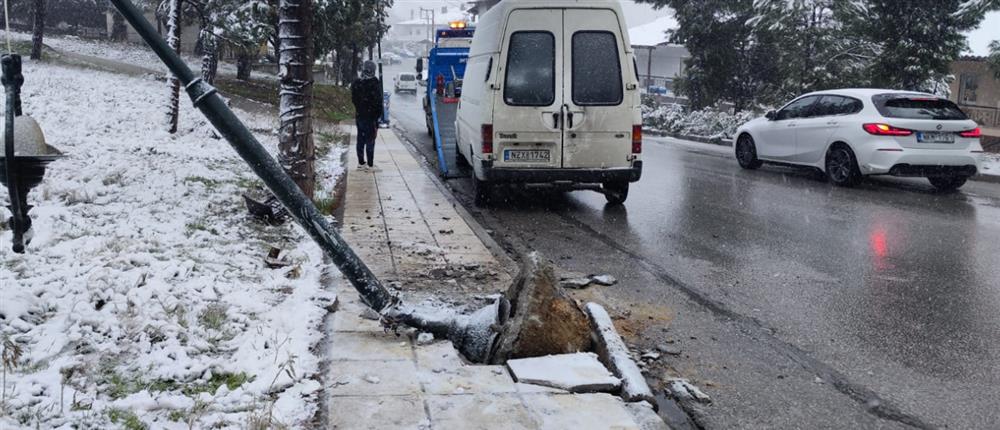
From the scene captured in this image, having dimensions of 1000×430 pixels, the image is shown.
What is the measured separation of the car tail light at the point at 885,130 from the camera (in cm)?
1148

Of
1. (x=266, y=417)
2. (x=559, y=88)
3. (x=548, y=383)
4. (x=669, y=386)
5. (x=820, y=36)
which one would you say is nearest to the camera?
(x=266, y=417)

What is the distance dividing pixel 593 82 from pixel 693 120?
17.3 meters

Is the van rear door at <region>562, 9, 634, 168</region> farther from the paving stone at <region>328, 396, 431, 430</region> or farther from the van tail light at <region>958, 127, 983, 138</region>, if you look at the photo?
the paving stone at <region>328, 396, 431, 430</region>

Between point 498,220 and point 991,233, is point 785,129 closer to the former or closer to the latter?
point 991,233

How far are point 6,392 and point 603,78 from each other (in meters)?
7.47

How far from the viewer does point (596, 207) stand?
415 inches

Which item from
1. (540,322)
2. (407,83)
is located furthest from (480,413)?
(407,83)

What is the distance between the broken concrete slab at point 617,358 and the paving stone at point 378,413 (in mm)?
1078

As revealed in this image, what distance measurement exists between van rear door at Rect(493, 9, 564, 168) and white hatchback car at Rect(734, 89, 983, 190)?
5.40 m

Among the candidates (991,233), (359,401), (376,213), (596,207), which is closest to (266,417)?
(359,401)

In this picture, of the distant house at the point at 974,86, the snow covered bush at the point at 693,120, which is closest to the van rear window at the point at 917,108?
the snow covered bush at the point at 693,120

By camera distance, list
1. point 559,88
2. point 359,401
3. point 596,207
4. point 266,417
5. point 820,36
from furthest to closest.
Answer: point 820,36 < point 596,207 < point 559,88 < point 359,401 < point 266,417

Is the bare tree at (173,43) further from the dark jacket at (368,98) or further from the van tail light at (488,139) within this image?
the van tail light at (488,139)

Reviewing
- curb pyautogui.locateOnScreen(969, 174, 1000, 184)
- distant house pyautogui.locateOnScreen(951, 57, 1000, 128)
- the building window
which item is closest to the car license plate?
curb pyautogui.locateOnScreen(969, 174, 1000, 184)
